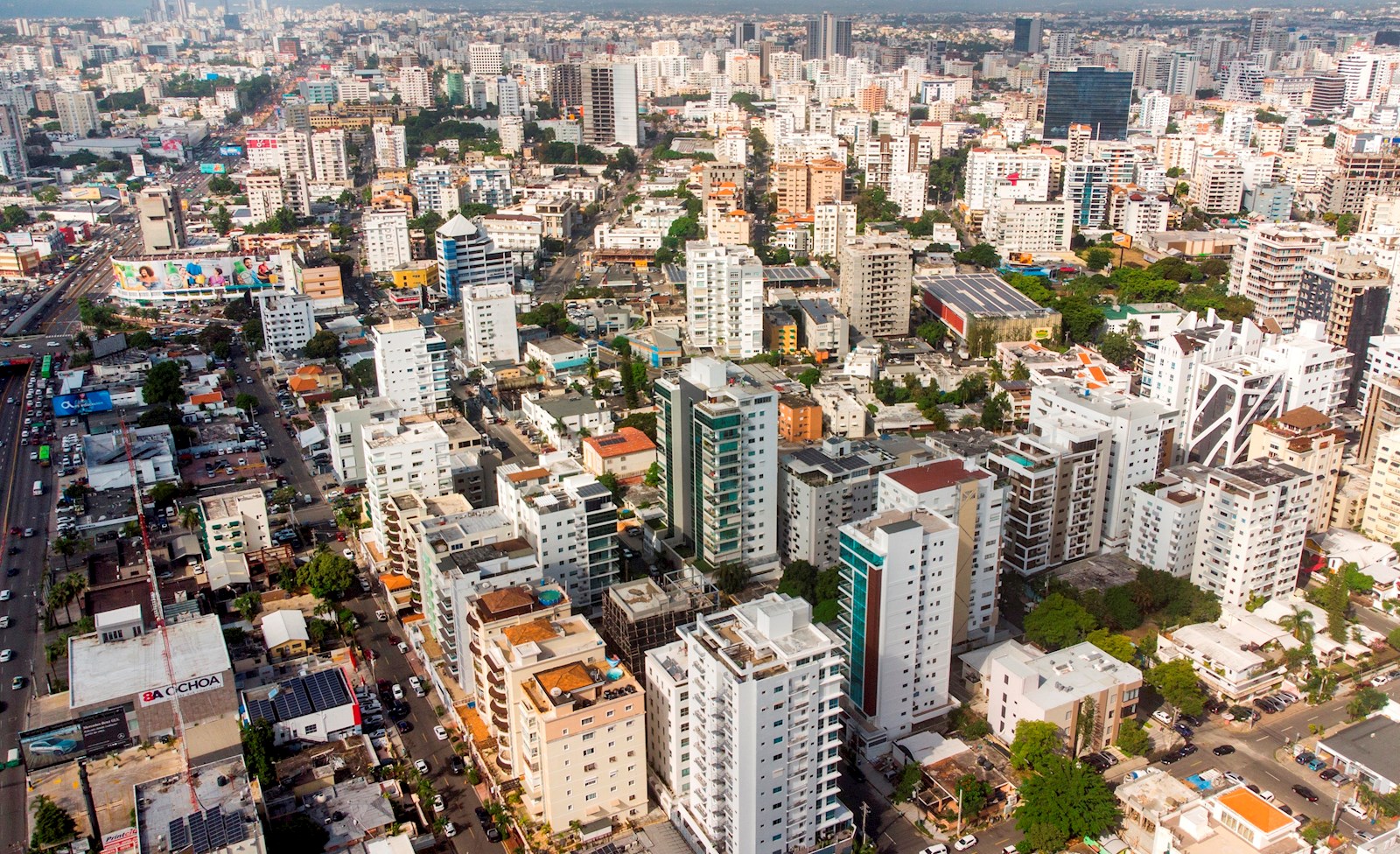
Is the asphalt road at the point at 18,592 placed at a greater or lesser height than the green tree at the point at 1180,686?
lesser

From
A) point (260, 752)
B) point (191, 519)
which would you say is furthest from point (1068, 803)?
point (191, 519)

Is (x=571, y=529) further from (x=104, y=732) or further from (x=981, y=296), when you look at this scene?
(x=981, y=296)

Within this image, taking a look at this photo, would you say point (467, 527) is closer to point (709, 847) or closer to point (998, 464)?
point (709, 847)

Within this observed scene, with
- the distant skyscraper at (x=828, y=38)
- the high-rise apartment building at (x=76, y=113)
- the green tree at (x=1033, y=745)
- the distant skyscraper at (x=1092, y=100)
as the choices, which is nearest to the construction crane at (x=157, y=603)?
the green tree at (x=1033, y=745)

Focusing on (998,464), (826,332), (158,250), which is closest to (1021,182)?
(826,332)

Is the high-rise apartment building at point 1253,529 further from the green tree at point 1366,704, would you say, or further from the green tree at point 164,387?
the green tree at point 164,387
